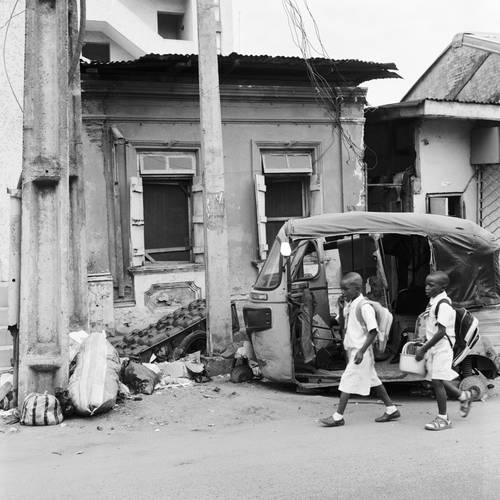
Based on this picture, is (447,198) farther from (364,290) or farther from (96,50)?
(96,50)

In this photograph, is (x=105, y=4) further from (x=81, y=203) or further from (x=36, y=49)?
(x=36, y=49)

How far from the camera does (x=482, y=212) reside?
49.2ft

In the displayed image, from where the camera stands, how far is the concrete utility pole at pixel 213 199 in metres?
9.82

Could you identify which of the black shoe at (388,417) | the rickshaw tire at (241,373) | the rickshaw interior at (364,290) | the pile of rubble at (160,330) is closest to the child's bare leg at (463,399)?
the black shoe at (388,417)

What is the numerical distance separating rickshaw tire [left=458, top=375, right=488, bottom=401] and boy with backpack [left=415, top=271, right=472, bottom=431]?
0.92m

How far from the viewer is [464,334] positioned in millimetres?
7871

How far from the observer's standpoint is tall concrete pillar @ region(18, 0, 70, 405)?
7.85 meters

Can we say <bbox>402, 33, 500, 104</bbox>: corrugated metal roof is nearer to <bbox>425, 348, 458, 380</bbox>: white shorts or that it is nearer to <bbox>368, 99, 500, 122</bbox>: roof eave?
<bbox>368, 99, 500, 122</bbox>: roof eave

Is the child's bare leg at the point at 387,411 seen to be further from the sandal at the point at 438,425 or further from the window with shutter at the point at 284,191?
the window with shutter at the point at 284,191

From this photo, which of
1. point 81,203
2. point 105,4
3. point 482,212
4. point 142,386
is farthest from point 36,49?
point 105,4

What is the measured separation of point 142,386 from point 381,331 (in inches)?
127

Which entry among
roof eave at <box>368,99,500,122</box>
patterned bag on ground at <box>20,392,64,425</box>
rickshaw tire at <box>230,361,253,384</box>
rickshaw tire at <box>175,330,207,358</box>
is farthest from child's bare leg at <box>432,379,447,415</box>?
roof eave at <box>368,99,500,122</box>

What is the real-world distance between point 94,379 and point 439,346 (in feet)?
12.0

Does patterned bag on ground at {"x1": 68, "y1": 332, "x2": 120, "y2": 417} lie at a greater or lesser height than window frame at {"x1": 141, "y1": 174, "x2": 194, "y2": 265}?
lesser
